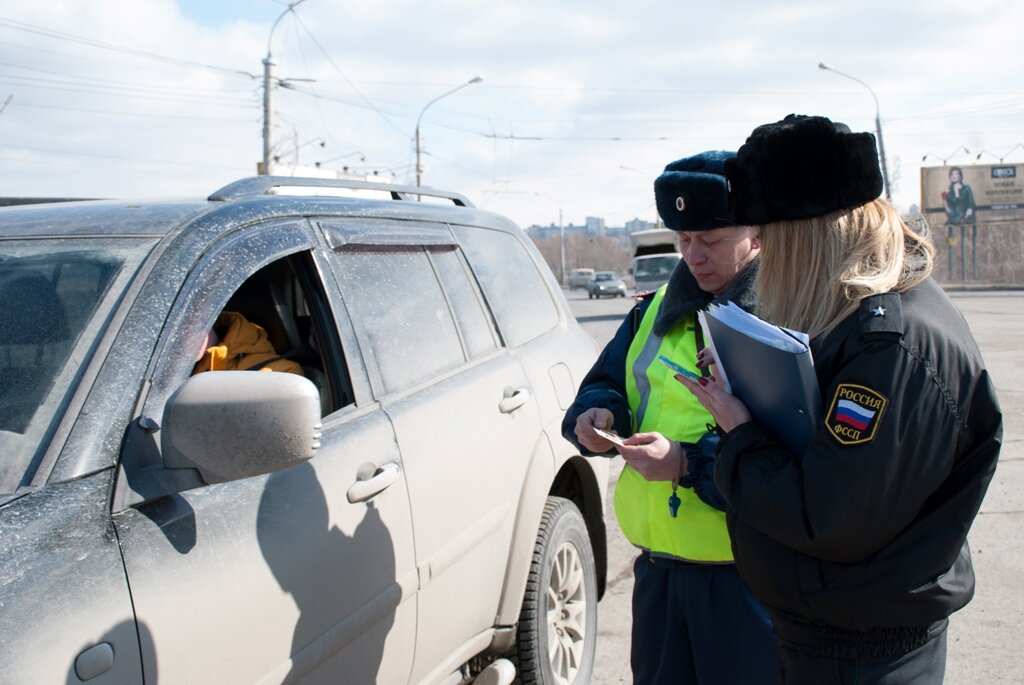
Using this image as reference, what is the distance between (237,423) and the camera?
185 centimetres

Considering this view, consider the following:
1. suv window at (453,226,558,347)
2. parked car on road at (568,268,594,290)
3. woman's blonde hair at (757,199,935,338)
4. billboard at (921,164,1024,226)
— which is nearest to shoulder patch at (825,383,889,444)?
woman's blonde hair at (757,199,935,338)

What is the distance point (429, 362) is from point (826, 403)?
1.51 m

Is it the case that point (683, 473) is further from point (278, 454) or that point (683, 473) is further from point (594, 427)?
point (278, 454)

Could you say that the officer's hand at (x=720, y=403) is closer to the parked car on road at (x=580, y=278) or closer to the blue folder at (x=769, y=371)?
the blue folder at (x=769, y=371)

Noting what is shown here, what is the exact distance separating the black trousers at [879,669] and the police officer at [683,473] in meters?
0.55

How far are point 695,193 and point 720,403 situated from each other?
733 mm

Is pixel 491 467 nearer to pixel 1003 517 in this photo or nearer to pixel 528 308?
pixel 528 308

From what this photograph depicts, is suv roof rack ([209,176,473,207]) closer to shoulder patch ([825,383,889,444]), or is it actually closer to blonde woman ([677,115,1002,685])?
blonde woman ([677,115,1002,685])

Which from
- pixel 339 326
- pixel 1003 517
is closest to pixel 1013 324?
pixel 1003 517

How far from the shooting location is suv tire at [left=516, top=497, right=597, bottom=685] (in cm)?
335

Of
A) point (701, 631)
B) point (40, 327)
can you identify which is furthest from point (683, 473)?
point (40, 327)

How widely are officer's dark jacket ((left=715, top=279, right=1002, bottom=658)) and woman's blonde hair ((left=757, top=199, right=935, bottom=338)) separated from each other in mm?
Result: 43

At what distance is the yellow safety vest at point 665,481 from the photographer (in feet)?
8.24

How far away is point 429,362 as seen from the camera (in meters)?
3.02
